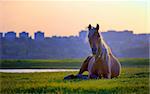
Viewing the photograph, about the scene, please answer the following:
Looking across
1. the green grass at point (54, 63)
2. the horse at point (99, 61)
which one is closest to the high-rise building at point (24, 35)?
the green grass at point (54, 63)

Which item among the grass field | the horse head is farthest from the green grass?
the horse head

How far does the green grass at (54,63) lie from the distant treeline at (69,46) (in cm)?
4

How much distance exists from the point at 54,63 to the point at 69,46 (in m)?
0.21

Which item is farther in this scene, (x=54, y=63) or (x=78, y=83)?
(x=54, y=63)

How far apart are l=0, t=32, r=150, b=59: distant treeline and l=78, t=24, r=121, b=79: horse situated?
5 cm

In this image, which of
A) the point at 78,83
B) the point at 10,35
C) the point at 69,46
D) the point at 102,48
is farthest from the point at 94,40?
the point at 10,35

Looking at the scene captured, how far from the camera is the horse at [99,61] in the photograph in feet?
13.6

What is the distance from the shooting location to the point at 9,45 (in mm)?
4156

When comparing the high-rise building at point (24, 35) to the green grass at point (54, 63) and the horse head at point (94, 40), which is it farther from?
the horse head at point (94, 40)

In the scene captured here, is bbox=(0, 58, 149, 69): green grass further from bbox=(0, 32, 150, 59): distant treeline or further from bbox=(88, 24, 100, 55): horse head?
bbox=(88, 24, 100, 55): horse head

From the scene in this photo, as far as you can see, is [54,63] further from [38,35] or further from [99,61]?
[99,61]

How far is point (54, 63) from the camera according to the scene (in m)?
4.22

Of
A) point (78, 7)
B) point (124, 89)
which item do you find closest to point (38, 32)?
point (78, 7)

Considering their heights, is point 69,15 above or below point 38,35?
above
